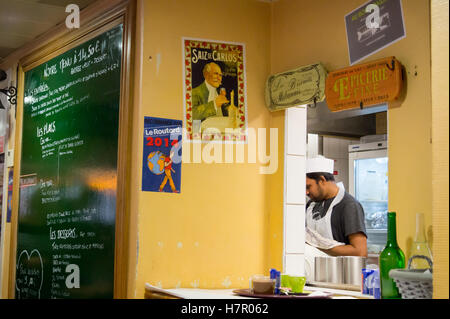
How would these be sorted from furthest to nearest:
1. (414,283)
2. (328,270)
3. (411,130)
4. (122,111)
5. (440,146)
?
(122,111) < (328,270) < (411,130) < (414,283) < (440,146)

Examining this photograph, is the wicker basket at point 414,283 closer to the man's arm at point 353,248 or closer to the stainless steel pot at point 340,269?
the stainless steel pot at point 340,269

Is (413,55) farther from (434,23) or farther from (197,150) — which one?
(197,150)

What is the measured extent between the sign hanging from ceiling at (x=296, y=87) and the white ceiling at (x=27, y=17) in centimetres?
139

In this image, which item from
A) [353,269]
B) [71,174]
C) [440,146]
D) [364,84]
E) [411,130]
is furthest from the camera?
[71,174]

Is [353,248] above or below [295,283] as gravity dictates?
above

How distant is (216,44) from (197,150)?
646 mm

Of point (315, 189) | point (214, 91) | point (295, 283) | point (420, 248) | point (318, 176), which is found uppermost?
point (214, 91)

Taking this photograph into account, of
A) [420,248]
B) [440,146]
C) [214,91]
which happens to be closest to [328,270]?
[420,248]

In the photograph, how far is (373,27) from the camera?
313 cm

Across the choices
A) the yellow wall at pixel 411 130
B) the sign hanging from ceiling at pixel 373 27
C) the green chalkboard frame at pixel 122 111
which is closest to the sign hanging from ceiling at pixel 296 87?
the sign hanging from ceiling at pixel 373 27

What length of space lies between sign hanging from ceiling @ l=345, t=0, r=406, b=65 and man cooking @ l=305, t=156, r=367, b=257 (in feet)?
5.54

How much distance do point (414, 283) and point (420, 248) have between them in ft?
1.43

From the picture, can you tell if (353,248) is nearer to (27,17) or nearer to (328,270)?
(328,270)

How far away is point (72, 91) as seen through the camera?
4.31 metres
